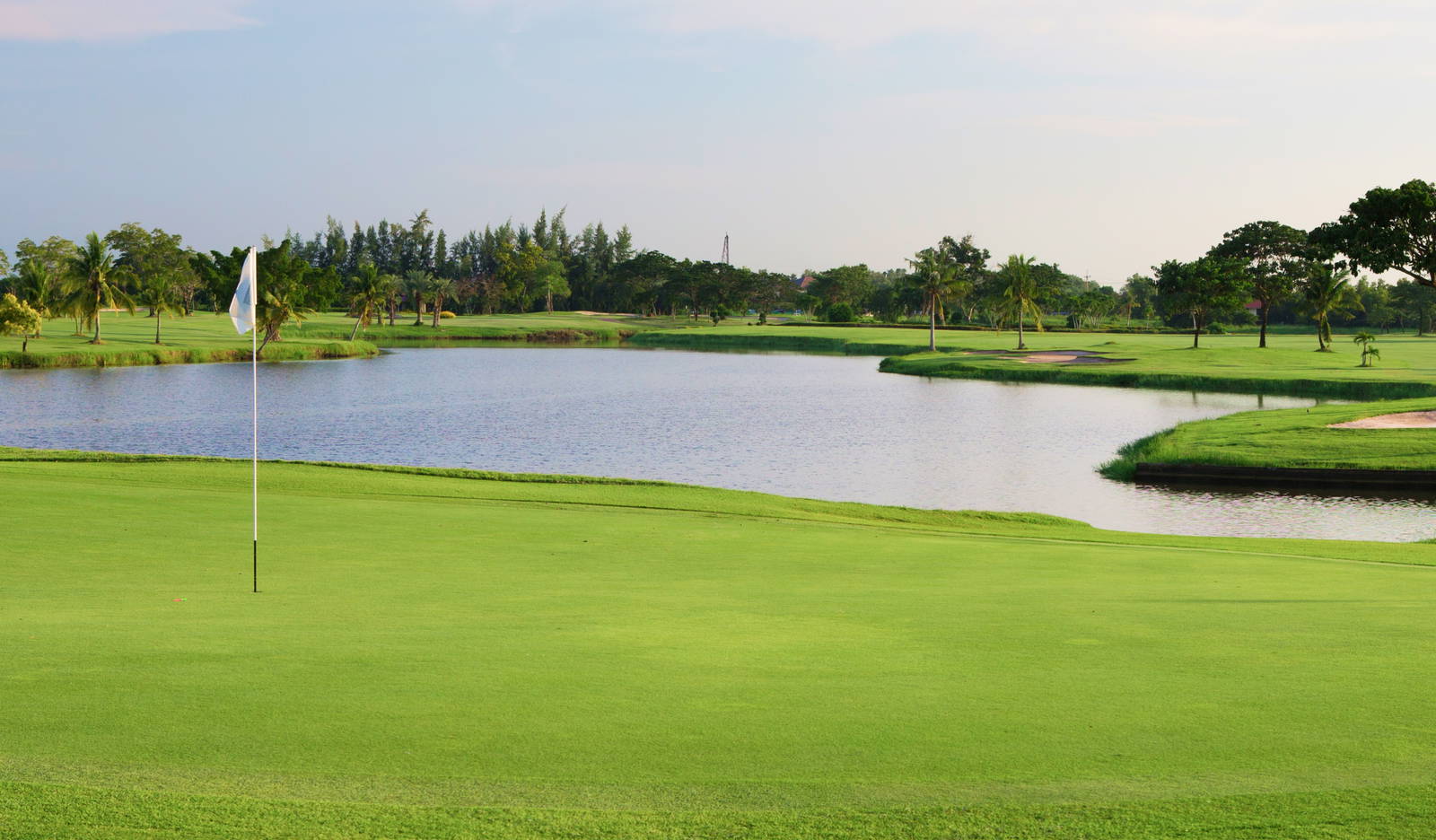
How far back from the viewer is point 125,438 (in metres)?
49.9

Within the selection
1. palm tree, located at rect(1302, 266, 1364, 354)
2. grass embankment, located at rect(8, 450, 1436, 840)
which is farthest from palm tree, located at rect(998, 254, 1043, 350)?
grass embankment, located at rect(8, 450, 1436, 840)

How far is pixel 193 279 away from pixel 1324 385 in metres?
157

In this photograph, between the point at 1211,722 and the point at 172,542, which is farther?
the point at 172,542

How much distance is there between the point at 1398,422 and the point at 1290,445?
25.6 ft

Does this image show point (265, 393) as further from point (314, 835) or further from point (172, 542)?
point (314, 835)

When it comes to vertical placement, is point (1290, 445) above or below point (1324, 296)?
below

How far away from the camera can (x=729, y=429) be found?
2165 inches

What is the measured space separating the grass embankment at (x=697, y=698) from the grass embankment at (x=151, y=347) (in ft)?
278

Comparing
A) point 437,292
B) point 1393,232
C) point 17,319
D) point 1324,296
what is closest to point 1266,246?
point 1324,296

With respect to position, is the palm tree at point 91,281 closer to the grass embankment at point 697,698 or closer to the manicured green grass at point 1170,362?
the manicured green grass at point 1170,362

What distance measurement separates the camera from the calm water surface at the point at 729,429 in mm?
34781

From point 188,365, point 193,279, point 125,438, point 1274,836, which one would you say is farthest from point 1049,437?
point 193,279

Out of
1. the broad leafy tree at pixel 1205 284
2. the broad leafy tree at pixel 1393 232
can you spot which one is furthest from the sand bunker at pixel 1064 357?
the broad leafy tree at pixel 1393 232

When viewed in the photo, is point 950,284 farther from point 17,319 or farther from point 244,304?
point 244,304
